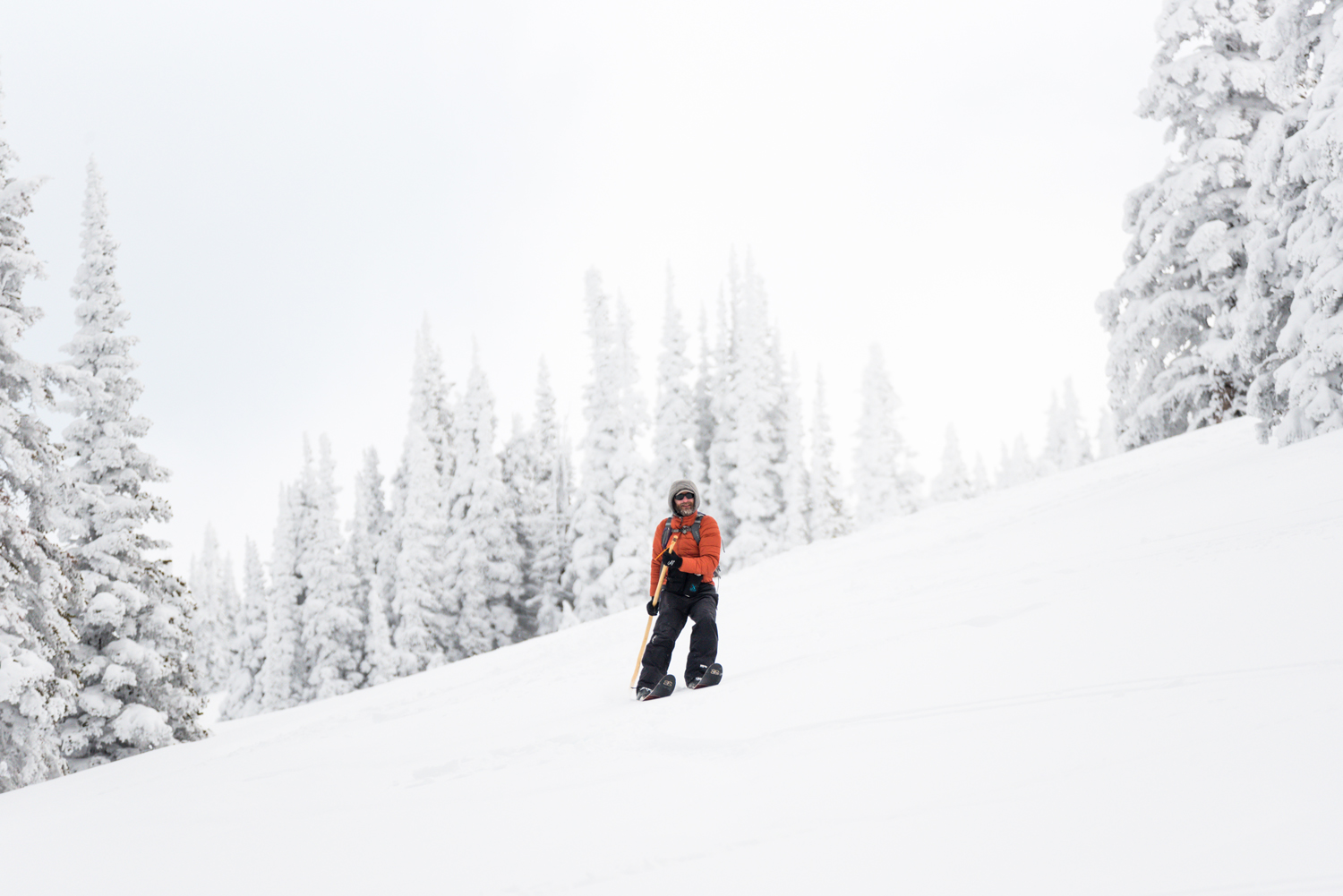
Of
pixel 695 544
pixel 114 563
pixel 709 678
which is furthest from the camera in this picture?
pixel 114 563

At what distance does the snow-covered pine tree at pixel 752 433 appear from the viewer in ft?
117

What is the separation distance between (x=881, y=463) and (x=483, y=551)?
24.1 meters

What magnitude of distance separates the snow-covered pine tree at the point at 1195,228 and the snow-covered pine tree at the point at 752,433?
712 inches

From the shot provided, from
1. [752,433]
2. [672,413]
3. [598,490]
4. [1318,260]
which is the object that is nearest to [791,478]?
[752,433]

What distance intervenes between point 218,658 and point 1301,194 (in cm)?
8243

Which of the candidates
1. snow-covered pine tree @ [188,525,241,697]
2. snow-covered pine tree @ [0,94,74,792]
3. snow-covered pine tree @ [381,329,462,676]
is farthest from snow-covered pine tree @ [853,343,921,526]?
snow-covered pine tree @ [188,525,241,697]

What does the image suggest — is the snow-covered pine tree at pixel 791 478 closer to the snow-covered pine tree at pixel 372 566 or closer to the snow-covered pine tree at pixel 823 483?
the snow-covered pine tree at pixel 823 483

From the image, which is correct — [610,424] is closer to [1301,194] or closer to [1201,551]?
[1301,194]

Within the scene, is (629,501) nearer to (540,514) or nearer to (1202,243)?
(540,514)

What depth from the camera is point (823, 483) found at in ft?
163

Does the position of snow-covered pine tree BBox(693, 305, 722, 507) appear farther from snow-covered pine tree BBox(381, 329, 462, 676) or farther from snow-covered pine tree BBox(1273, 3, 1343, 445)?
snow-covered pine tree BBox(1273, 3, 1343, 445)

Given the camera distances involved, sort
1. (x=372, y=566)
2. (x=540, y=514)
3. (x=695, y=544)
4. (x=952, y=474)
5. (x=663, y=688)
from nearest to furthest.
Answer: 1. (x=663, y=688)
2. (x=695, y=544)
3. (x=540, y=514)
4. (x=372, y=566)
5. (x=952, y=474)

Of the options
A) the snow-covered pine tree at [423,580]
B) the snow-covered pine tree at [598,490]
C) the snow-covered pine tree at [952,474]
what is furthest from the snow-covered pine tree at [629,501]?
the snow-covered pine tree at [952,474]

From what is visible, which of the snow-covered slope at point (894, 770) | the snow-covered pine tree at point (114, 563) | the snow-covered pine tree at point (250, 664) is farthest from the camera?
the snow-covered pine tree at point (250, 664)
